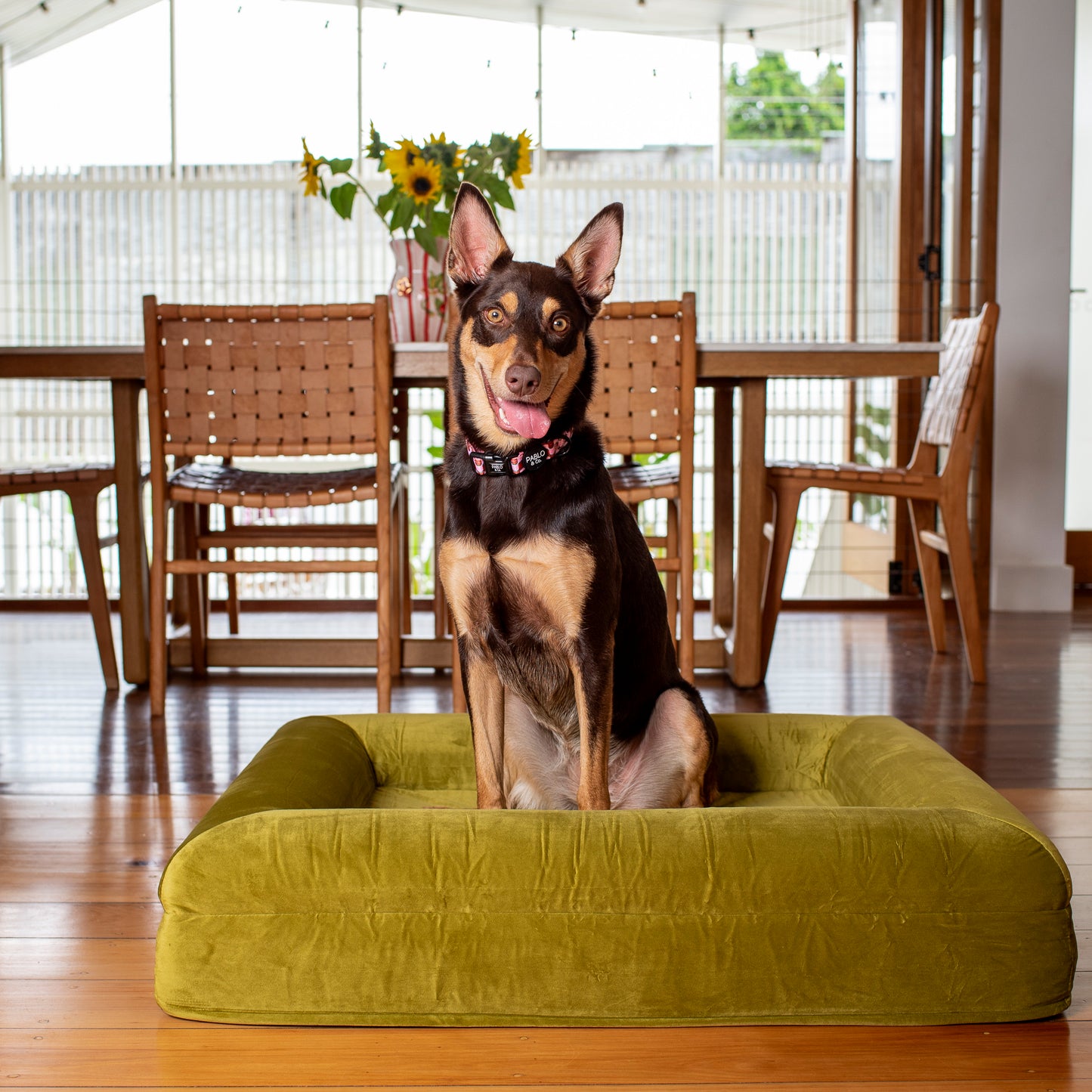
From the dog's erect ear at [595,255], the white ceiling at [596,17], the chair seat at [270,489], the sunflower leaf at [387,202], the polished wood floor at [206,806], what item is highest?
the white ceiling at [596,17]

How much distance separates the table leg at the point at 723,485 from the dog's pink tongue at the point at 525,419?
217 centimetres

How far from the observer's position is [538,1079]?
1348 mm

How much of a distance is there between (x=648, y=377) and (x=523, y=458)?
1.39 metres

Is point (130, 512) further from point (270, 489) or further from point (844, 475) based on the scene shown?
point (844, 475)

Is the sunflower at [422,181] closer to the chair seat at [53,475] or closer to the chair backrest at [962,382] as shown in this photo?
the chair seat at [53,475]

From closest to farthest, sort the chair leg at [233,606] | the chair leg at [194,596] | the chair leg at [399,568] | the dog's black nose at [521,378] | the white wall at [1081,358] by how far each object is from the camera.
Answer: the dog's black nose at [521,378] < the chair leg at [194,596] < the chair leg at [399,568] < the chair leg at [233,606] < the white wall at [1081,358]

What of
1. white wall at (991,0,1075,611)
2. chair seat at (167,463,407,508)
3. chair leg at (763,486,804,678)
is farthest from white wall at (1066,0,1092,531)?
chair seat at (167,463,407,508)

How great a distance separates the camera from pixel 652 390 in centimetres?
311

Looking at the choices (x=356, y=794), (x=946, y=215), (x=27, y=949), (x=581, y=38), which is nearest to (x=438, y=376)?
(x=356, y=794)

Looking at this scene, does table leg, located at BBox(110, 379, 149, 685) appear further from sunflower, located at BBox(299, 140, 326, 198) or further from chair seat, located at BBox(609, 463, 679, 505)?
chair seat, located at BBox(609, 463, 679, 505)

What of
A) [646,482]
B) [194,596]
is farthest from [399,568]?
[646,482]

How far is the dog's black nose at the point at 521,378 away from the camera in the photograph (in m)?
1.68

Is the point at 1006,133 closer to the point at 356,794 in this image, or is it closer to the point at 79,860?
the point at 356,794

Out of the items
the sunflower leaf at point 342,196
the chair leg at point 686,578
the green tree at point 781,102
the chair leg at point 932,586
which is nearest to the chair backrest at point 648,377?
the chair leg at point 686,578
